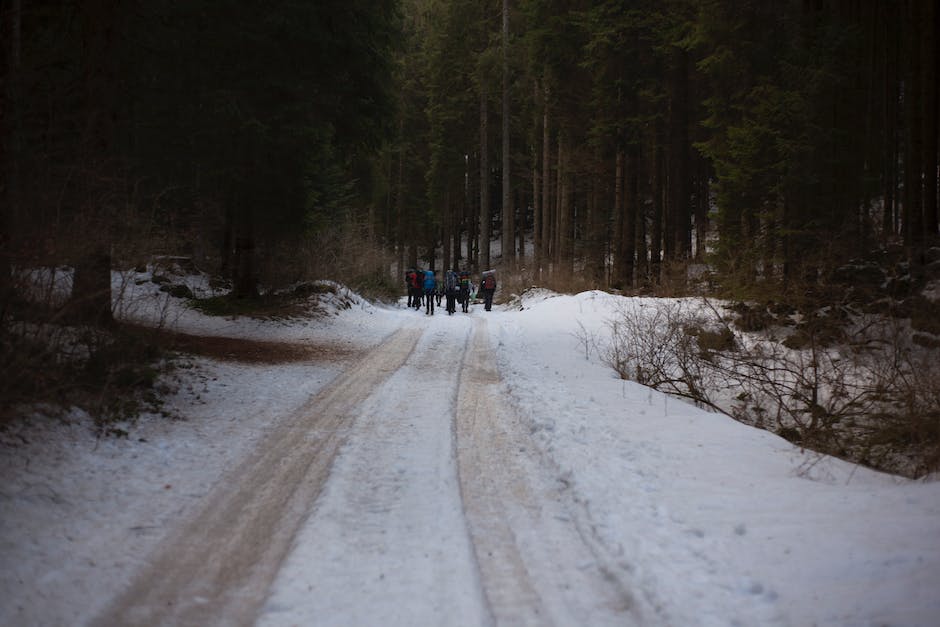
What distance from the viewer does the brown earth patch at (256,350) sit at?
10.5 m

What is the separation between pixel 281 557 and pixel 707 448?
413cm

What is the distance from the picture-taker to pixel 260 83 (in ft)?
42.4

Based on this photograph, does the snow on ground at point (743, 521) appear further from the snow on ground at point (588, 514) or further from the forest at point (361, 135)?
the forest at point (361, 135)

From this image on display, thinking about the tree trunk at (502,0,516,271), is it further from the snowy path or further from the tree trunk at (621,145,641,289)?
the snowy path

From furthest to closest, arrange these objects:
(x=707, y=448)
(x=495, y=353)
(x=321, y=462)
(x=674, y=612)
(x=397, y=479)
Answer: (x=495, y=353)
(x=707, y=448)
(x=321, y=462)
(x=397, y=479)
(x=674, y=612)

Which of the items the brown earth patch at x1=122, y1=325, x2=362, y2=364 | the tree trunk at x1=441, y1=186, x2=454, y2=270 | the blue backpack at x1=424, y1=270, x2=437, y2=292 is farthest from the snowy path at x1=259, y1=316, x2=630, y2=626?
the tree trunk at x1=441, y1=186, x2=454, y2=270

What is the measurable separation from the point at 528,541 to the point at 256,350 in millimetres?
9090

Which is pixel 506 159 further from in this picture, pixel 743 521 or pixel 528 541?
pixel 528 541

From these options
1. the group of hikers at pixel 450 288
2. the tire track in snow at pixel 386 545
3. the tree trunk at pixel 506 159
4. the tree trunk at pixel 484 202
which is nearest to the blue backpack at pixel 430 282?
the group of hikers at pixel 450 288

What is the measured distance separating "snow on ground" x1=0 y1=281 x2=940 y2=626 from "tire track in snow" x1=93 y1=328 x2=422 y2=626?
0.13 m

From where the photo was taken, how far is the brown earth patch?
34.4 ft

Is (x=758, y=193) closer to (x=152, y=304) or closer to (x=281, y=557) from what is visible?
(x=281, y=557)

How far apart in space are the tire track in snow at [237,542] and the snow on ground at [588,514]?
0.43ft

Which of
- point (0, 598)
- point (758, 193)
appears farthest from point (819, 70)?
point (0, 598)
